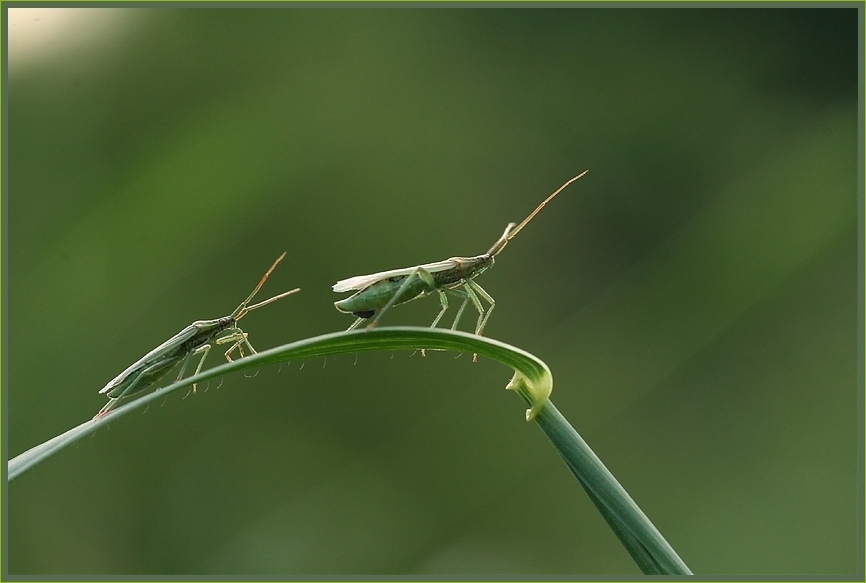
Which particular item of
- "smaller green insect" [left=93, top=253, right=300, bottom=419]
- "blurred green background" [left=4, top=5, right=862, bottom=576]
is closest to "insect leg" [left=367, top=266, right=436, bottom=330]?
"smaller green insect" [left=93, top=253, right=300, bottom=419]

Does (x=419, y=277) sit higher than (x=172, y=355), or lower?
lower

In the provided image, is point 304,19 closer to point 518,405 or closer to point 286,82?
point 286,82

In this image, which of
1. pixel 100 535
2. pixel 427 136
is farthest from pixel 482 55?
pixel 100 535

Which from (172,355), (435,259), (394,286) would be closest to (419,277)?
(394,286)

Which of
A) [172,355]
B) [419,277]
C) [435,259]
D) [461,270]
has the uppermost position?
[172,355]

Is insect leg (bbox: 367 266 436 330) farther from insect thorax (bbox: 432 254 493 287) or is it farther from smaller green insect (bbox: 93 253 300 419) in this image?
smaller green insect (bbox: 93 253 300 419)

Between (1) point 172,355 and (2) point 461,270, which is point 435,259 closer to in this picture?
(2) point 461,270

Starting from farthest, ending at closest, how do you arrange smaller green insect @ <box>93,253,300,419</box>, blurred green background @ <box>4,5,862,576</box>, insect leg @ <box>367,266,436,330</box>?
1. blurred green background @ <box>4,5,862,576</box>
2. smaller green insect @ <box>93,253,300,419</box>
3. insect leg @ <box>367,266,436,330</box>

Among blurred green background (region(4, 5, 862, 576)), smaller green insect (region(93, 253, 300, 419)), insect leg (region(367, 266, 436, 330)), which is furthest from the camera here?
blurred green background (region(4, 5, 862, 576))
